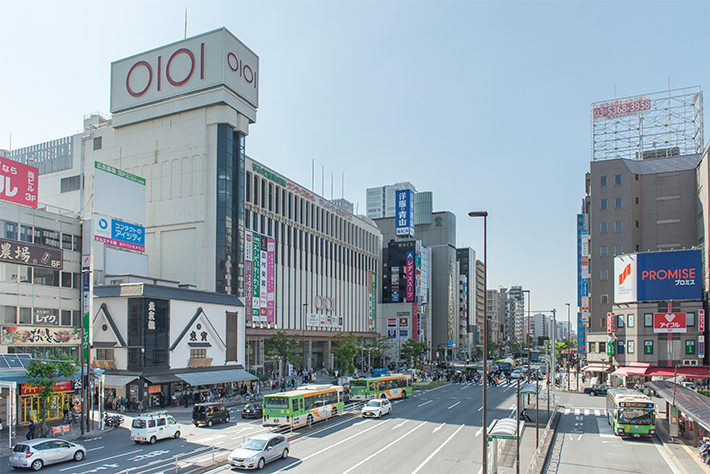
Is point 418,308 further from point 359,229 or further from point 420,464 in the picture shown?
point 420,464

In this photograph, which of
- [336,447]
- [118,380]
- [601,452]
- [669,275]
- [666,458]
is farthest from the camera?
[669,275]

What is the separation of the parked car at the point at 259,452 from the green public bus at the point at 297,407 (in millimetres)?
7273

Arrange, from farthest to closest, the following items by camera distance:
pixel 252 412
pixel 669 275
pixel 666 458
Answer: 1. pixel 669 275
2. pixel 252 412
3. pixel 666 458

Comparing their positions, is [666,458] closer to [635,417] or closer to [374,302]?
[635,417]

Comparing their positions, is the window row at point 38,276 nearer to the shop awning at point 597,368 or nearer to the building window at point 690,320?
the shop awning at point 597,368

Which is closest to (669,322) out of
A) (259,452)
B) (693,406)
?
(693,406)

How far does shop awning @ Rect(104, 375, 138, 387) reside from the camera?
4326 centimetres

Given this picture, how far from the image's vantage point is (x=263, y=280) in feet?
225

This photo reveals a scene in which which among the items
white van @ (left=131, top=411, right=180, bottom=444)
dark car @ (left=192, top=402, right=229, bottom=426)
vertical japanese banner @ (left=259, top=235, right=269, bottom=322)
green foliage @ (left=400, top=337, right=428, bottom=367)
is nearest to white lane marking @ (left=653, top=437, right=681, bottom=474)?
white van @ (left=131, top=411, right=180, bottom=444)

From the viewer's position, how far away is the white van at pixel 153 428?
30.3 metres

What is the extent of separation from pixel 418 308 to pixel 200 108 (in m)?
71.3

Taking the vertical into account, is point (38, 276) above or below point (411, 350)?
above

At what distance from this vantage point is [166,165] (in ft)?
213

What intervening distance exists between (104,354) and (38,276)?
9.03 meters
